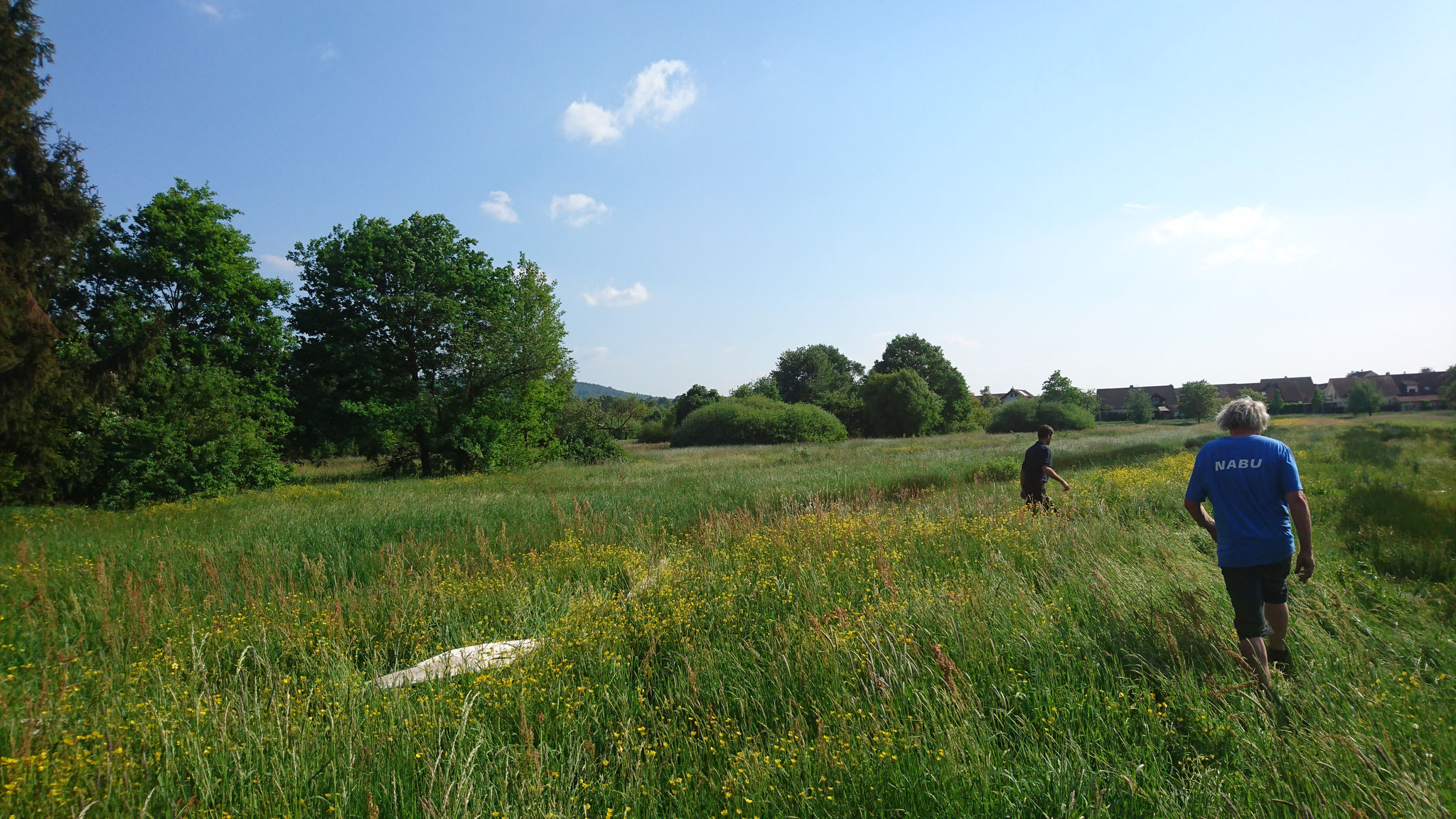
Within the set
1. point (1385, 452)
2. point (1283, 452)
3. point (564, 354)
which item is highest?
point (564, 354)

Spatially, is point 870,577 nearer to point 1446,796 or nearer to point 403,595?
point 1446,796

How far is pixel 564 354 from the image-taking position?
27.6 meters

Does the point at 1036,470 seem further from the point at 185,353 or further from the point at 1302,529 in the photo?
the point at 185,353

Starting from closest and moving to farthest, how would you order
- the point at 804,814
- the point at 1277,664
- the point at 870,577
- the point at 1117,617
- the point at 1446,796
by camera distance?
the point at 1446,796 < the point at 804,814 < the point at 1277,664 < the point at 1117,617 < the point at 870,577

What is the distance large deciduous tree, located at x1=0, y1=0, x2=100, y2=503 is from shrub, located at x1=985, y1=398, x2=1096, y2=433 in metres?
65.2

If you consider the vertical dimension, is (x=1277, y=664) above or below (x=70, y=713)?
below

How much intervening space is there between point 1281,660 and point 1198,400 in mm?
94730

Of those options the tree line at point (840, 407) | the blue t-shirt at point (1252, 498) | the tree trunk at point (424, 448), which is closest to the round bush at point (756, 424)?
the tree line at point (840, 407)

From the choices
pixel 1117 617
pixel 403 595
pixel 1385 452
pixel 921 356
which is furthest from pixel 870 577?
pixel 921 356

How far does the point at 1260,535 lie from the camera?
12.8ft

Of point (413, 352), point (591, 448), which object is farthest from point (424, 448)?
point (591, 448)

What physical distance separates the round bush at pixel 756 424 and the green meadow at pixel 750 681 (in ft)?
132

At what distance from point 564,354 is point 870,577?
2418 cm

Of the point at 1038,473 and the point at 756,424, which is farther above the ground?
the point at 756,424
